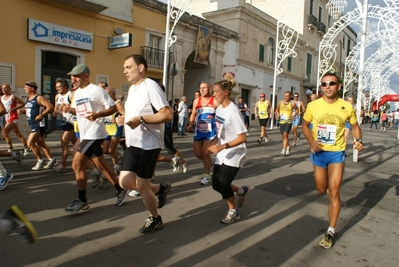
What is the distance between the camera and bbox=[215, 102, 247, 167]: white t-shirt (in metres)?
3.81

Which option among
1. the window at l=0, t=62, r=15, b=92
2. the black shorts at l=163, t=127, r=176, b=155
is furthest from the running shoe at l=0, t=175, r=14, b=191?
the window at l=0, t=62, r=15, b=92

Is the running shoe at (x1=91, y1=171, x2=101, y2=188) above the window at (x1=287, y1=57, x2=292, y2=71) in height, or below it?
below

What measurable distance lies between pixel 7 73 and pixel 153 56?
7.15m

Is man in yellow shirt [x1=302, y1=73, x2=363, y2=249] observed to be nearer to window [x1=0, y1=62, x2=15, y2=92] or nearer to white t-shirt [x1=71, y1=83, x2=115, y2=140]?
white t-shirt [x1=71, y1=83, x2=115, y2=140]

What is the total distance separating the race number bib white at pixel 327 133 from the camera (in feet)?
11.6

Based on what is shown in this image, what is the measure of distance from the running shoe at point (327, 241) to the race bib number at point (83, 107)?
3088 millimetres

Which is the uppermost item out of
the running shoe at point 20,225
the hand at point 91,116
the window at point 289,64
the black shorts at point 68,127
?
the window at point 289,64

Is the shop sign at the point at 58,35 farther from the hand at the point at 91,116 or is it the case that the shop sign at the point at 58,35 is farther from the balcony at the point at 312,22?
the balcony at the point at 312,22

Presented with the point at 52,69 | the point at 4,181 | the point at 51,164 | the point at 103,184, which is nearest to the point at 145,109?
the point at 103,184

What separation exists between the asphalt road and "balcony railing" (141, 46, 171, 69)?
37.8ft

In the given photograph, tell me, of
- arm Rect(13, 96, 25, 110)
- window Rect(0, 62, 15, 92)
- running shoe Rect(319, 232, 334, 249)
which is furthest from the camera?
window Rect(0, 62, 15, 92)

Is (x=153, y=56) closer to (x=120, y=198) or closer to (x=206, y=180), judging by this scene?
(x=206, y=180)

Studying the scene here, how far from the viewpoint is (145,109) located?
3309 mm

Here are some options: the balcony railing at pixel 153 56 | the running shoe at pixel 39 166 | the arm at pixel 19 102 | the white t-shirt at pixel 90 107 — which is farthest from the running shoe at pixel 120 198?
the balcony railing at pixel 153 56
